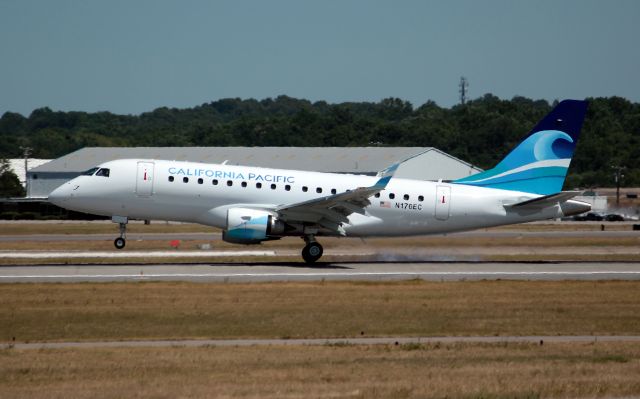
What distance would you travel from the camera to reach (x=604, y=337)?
2150cm

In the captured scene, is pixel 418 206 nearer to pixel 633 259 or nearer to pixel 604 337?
pixel 633 259

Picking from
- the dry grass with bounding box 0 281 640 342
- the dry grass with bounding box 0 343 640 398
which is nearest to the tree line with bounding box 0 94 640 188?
the dry grass with bounding box 0 281 640 342

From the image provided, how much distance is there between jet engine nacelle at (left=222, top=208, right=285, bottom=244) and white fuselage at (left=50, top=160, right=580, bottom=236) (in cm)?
67

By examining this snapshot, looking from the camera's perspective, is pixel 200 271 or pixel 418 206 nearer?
pixel 200 271

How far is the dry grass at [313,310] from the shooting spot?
874 inches

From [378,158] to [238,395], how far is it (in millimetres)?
77056

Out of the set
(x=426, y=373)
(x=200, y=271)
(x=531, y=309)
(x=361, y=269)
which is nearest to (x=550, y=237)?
(x=361, y=269)

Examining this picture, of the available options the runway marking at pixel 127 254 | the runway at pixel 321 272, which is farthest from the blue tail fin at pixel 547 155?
the runway marking at pixel 127 254

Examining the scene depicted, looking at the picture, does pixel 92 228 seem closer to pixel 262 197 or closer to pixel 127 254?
pixel 127 254

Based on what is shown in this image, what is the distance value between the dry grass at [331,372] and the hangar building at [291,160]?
67.6m

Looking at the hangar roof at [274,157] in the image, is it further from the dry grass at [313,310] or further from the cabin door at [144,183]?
the dry grass at [313,310]

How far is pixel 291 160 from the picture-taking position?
3701 inches

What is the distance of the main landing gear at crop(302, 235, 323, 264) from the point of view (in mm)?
37781

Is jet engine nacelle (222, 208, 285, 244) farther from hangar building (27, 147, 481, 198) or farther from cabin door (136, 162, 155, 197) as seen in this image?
hangar building (27, 147, 481, 198)
